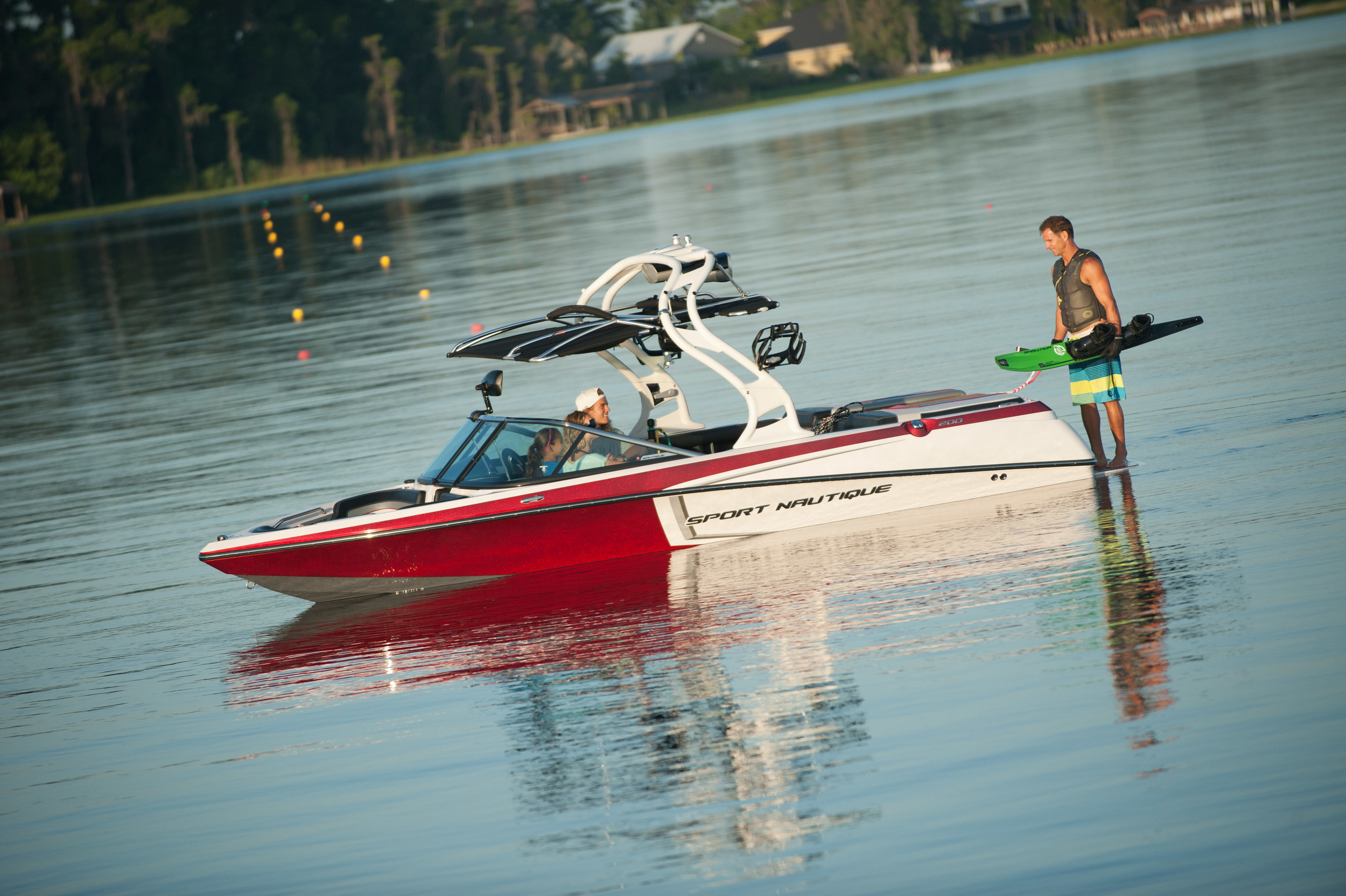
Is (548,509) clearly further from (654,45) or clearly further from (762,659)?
(654,45)

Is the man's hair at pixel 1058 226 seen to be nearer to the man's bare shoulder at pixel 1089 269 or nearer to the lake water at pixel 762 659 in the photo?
the man's bare shoulder at pixel 1089 269

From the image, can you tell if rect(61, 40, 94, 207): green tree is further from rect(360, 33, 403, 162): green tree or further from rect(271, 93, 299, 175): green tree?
rect(360, 33, 403, 162): green tree

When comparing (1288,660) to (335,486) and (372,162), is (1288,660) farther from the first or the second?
(372,162)

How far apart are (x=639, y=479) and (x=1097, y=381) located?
11.5 feet

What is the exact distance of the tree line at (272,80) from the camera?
96938 mm

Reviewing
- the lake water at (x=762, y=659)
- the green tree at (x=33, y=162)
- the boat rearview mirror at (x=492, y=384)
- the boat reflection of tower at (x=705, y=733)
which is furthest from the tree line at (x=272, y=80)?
the boat reflection of tower at (x=705, y=733)

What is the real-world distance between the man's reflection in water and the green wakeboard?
3.35 ft

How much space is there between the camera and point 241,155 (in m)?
102

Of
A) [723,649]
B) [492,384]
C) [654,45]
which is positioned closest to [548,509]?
[492,384]

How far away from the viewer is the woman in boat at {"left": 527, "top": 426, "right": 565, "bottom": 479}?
35.2 ft

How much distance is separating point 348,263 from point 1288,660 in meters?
34.0

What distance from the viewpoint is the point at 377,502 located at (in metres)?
11.0

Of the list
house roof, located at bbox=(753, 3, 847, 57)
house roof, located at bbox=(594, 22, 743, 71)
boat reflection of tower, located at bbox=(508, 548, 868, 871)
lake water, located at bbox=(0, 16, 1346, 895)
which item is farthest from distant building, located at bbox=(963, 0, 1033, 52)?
boat reflection of tower, located at bbox=(508, 548, 868, 871)

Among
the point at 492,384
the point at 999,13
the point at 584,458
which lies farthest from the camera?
the point at 999,13
